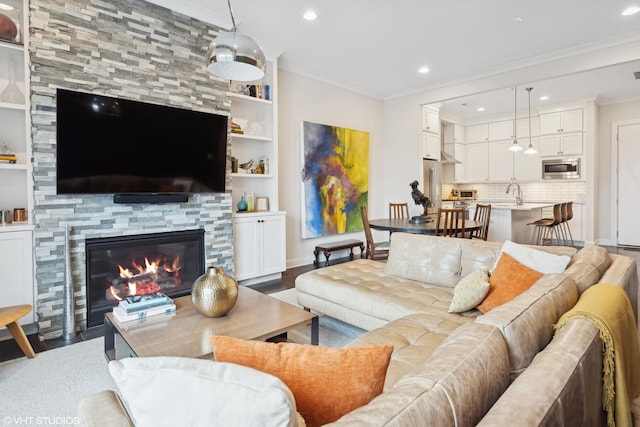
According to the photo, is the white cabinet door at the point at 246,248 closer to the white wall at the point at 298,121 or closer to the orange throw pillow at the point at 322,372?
the white wall at the point at 298,121

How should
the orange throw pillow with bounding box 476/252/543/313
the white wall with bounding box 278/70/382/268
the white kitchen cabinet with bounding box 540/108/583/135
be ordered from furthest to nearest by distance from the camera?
1. the white kitchen cabinet with bounding box 540/108/583/135
2. the white wall with bounding box 278/70/382/268
3. the orange throw pillow with bounding box 476/252/543/313

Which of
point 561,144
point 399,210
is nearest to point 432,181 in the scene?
point 399,210

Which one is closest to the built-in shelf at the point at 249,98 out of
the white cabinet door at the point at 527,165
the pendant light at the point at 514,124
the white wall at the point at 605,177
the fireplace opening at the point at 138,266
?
the fireplace opening at the point at 138,266

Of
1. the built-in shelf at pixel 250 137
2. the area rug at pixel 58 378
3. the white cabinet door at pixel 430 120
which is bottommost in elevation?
the area rug at pixel 58 378

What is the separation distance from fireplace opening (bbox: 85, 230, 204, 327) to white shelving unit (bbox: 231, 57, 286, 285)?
62cm

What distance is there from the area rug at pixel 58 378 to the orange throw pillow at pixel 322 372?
164cm

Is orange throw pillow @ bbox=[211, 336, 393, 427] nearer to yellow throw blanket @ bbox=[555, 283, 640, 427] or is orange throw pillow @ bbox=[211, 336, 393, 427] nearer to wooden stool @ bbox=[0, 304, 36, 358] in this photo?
yellow throw blanket @ bbox=[555, 283, 640, 427]

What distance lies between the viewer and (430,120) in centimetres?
661

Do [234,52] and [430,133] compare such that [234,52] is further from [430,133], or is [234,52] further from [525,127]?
[525,127]

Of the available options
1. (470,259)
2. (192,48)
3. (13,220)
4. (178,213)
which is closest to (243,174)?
(178,213)

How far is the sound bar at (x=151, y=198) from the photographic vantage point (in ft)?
10.7

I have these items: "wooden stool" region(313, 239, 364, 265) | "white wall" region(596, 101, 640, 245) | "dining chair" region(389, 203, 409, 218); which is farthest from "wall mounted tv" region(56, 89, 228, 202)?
"white wall" region(596, 101, 640, 245)

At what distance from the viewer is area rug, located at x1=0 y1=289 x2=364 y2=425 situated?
1.90 meters

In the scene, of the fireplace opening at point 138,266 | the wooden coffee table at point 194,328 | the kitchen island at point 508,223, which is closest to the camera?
the wooden coffee table at point 194,328
